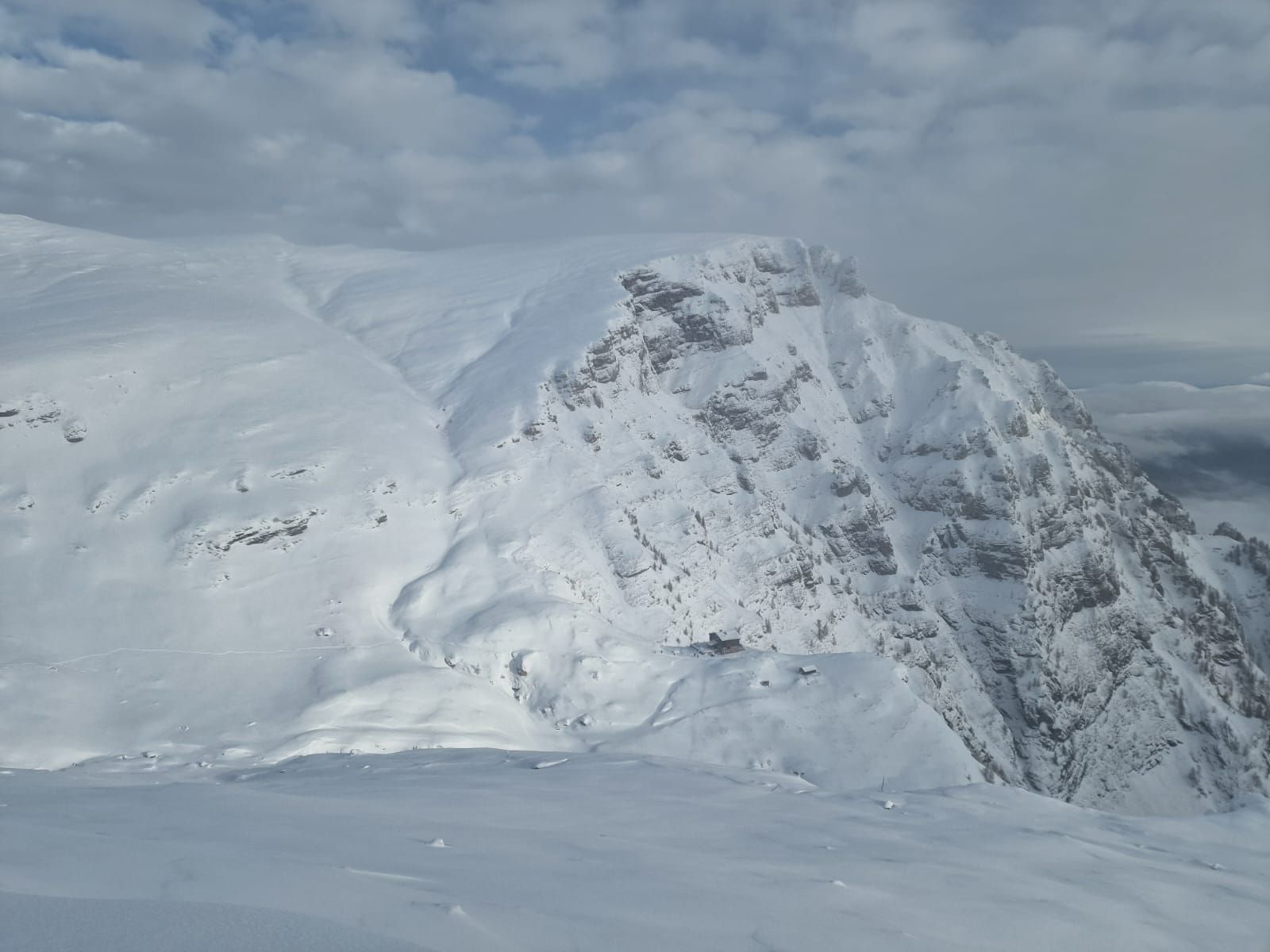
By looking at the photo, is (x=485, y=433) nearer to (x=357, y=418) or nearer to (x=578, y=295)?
(x=357, y=418)

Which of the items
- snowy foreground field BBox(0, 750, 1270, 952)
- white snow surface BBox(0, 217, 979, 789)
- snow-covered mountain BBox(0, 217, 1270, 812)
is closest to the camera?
snowy foreground field BBox(0, 750, 1270, 952)

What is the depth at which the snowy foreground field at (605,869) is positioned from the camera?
235 inches

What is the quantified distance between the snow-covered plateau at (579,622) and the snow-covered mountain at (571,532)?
0.40 metres

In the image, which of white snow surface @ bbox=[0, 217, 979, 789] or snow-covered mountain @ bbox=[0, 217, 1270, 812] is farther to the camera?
snow-covered mountain @ bbox=[0, 217, 1270, 812]

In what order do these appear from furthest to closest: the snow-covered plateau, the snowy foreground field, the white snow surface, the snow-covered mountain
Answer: the snow-covered mountain
the white snow surface
the snow-covered plateau
the snowy foreground field

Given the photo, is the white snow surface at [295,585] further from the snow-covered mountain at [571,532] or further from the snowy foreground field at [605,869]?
the snowy foreground field at [605,869]

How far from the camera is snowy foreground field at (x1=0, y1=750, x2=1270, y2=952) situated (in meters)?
5.98

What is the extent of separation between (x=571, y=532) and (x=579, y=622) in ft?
42.8

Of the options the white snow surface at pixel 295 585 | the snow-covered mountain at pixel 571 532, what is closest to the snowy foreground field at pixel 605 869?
the white snow surface at pixel 295 585

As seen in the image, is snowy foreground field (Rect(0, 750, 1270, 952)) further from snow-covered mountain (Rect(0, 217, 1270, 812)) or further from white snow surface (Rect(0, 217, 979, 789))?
snow-covered mountain (Rect(0, 217, 1270, 812))

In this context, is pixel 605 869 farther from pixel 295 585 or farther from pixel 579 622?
pixel 579 622

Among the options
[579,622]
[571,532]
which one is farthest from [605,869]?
[571,532]

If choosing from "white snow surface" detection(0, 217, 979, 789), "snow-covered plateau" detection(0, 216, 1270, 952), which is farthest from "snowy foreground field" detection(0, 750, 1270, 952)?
"white snow surface" detection(0, 217, 979, 789)

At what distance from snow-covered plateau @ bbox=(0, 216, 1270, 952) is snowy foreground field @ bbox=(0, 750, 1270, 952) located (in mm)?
96
